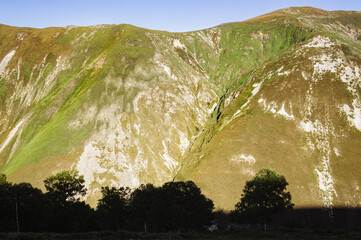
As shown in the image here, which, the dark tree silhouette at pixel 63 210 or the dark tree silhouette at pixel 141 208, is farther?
the dark tree silhouette at pixel 141 208

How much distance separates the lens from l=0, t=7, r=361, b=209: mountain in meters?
91.1

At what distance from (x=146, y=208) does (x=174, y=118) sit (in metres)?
69.7

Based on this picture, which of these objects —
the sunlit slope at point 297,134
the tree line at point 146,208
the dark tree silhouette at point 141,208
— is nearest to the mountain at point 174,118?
the sunlit slope at point 297,134

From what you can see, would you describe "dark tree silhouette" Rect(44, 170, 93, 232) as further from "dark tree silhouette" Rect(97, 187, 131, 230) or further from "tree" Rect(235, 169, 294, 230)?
"tree" Rect(235, 169, 294, 230)

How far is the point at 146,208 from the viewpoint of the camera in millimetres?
60188

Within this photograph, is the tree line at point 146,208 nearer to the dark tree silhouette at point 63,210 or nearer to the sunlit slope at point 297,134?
the dark tree silhouette at point 63,210

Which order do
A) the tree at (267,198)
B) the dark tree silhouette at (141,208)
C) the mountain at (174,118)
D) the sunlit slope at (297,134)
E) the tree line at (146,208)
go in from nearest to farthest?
the tree line at (146,208), the tree at (267,198), the dark tree silhouette at (141,208), the sunlit slope at (297,134), the mountain at (174,118)

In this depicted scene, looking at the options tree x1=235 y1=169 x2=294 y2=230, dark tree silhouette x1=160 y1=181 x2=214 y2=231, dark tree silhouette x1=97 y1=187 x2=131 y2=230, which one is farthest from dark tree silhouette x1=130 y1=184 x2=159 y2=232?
tree x1=235 y1=169 x2=294 y2=230

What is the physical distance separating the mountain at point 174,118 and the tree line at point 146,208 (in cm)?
2793

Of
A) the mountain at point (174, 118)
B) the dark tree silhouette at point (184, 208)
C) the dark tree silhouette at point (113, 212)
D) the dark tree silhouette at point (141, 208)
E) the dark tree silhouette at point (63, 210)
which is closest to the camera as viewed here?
the dark tree silhouette at point (184, 208)

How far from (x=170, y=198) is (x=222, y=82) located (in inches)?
5260

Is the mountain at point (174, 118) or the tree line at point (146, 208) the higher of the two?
the mountain at point (174, 118)

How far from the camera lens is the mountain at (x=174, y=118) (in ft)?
299

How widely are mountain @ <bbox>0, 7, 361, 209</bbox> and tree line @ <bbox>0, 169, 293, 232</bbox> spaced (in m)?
27.9
